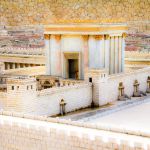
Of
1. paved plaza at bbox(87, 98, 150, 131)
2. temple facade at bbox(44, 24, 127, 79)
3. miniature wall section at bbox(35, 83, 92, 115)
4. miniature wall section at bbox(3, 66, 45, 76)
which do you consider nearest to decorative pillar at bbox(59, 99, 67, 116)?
miniature wall section at bbox(35, 83, 92, 115)

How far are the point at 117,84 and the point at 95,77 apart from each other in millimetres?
959

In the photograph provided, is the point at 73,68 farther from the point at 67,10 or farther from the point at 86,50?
the point at 67,10

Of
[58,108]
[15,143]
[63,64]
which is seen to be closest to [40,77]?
[63,64]

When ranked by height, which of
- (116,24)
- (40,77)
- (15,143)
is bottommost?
(15,143)

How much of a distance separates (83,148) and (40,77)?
516cm

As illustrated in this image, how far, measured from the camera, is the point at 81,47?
1142cm

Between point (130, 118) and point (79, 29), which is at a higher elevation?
point (79, 29)

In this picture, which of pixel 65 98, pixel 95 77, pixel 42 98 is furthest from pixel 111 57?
pixel 42 98

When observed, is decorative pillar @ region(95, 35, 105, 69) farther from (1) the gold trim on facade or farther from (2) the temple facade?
(1) the gold trim on facade

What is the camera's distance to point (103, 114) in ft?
31.6

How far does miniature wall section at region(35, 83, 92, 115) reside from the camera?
911 centimetres

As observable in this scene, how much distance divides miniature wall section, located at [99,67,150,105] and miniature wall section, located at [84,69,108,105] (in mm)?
70

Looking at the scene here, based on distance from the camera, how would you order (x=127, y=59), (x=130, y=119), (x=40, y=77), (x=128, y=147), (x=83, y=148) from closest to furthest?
(x=128, y=147) < (x=83, y=148) < (x=130, y=119) < (x=40, y=77) < (x=127, y=59)

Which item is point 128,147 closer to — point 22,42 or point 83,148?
point 83,148
